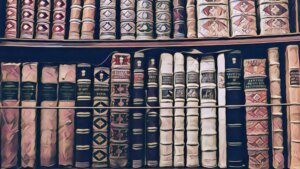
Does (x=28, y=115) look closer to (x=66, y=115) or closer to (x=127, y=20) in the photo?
(x=66, y=115)

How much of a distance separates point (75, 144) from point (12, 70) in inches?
11.6

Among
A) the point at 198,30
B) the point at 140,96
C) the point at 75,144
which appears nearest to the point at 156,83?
the point at 140,96

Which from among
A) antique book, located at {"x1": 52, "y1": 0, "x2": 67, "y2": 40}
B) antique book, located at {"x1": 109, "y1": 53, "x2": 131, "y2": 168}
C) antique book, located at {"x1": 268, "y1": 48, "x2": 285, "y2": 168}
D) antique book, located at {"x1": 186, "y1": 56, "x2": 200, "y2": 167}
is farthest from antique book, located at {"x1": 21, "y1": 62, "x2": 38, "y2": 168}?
antique book, located at {"x1": 268, "y1": 48, "x2": 285, "y2": 168}

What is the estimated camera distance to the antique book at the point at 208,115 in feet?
3.26

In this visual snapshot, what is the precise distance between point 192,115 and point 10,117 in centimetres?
55

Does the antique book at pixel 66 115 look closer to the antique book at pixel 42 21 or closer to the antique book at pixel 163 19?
the antique book at pixel 42 21

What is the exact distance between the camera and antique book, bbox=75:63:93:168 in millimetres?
1014

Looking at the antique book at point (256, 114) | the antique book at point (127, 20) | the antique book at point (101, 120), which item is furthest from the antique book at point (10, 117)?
the antique book at point (256, 114)

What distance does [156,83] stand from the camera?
1.03 metres

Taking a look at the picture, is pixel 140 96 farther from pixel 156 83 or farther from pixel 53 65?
pixel 53 65

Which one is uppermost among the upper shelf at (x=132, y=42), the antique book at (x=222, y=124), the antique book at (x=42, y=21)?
the antique book at (x=42, y=21)

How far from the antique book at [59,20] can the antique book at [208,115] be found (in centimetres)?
45

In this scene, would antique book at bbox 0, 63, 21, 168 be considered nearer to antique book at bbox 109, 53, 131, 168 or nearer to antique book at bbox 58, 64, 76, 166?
antique book at bbox 58, 64, 76, 166

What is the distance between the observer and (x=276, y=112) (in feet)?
3.23
